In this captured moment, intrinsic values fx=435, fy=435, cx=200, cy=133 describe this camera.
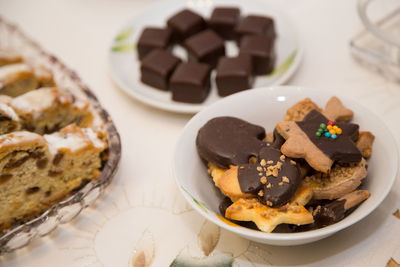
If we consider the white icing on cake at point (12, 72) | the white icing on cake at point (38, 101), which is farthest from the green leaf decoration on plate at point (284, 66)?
the white icing on cake at point (12, 72)

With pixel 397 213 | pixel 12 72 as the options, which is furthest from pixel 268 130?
pixel 12 72

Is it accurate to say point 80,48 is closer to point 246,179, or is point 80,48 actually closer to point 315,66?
point 315,66

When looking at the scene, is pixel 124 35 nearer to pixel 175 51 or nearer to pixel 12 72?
pixel 175 51

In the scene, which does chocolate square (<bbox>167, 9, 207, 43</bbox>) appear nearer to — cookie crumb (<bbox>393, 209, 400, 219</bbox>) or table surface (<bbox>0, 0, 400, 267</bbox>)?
table surface (<bbox>0, 0, 400, 267</bbox>)

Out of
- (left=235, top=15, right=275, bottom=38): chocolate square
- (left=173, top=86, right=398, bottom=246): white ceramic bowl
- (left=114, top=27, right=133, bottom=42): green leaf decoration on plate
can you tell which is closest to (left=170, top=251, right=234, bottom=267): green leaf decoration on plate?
(left=173, top=86, right=398, bottom=246): white ceramic bowl

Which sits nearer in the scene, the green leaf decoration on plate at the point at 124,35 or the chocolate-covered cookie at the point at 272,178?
the chocolate-covered cookie at the point at 272,178

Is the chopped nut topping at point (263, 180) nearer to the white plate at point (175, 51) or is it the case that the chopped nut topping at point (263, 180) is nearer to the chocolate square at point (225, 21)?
the white plate at point (175, 51)
